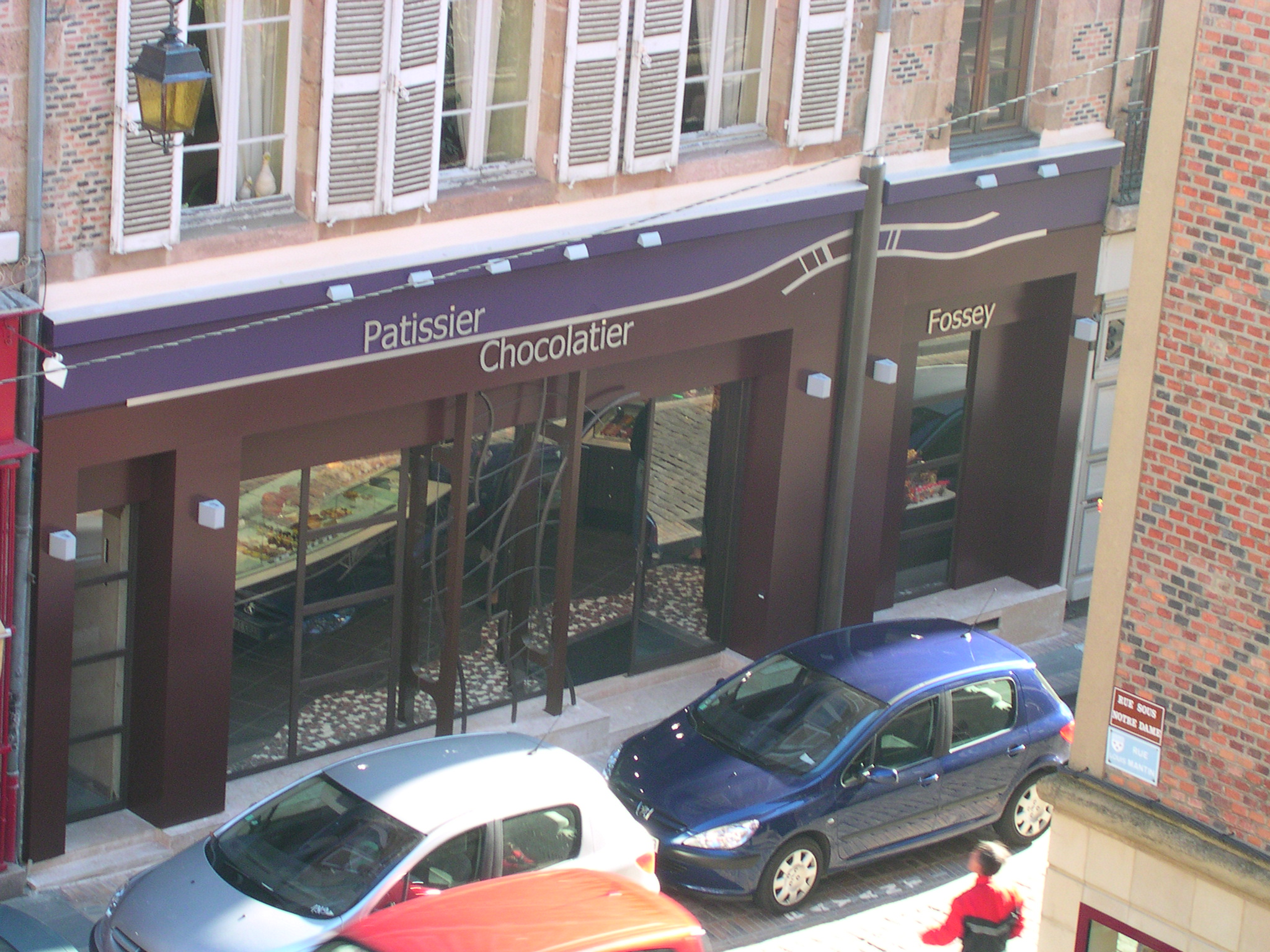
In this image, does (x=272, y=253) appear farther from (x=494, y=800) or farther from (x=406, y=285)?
(x=494, y=800)

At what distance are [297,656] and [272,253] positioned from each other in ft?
11.2

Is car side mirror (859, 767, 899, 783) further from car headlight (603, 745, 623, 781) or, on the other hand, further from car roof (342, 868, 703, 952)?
car roof (342, 868, 703, 952)

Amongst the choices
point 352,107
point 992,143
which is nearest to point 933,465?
point 992,143

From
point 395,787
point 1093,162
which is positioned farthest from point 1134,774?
point 1093,162

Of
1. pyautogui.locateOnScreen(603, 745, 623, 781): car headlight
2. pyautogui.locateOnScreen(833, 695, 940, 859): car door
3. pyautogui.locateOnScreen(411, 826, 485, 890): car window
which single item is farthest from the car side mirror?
pyautogui.locateOnScreen(411, 826, 485, 890): car window

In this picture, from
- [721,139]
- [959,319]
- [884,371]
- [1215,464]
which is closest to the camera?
[1215,464]

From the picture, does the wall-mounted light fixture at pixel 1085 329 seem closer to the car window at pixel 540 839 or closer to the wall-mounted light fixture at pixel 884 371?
the wall-mounted light fixture at pixel 884 371

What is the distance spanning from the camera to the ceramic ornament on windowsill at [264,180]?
13609mm

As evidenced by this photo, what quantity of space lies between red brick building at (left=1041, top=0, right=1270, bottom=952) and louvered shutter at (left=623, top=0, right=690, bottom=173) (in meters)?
5.12

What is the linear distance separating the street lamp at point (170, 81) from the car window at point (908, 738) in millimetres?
6643

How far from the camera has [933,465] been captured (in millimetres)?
19484

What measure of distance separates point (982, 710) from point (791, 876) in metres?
2.12

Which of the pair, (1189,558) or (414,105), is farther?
(414,105)

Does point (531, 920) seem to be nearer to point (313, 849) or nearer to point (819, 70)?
point (313, 849)
